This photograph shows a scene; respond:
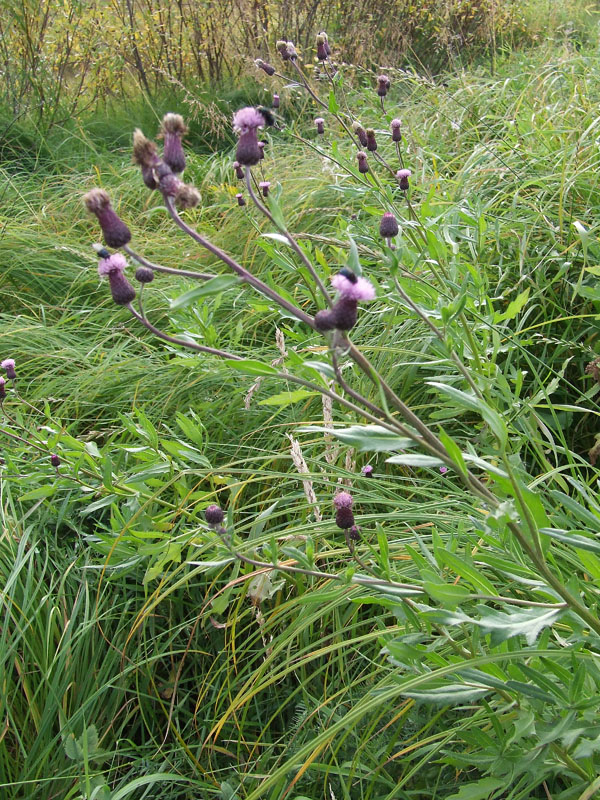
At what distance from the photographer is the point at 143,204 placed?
3.99m

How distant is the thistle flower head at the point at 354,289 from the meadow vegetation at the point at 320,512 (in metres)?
0.03

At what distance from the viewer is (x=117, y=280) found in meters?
1.05

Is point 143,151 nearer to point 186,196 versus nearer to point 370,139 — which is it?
point 186,196

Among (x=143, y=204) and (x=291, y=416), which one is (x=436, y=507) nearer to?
(x=291, y=416)

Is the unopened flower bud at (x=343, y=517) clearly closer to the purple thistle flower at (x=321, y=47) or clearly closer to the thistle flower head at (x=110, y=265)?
the thistle flower head at (x=110, y=265)

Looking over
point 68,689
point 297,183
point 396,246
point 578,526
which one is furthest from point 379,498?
point 297,183

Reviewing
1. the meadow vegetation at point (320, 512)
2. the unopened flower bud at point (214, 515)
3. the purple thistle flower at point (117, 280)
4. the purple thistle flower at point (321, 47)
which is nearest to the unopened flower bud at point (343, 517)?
the meadow vegetation at point (320, 512)

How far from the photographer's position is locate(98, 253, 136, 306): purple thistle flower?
1.05 meters

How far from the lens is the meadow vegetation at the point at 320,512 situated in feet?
3.47

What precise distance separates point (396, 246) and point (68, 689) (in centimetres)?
127

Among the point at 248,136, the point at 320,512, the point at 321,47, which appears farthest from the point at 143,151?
the point at 321,47

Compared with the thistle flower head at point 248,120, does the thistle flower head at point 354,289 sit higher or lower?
lower

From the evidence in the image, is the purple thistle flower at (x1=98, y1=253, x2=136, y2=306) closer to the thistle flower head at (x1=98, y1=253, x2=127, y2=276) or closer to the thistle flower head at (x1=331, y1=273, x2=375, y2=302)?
the thistle flower head at (x1=98, y1=253, x2=127, y2=276)

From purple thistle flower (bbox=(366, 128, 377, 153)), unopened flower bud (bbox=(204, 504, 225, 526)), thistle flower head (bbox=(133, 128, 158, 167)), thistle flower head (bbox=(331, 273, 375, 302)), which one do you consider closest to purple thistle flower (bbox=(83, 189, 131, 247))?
thistle flower head (bbox=(133, 128, 158, 167))
